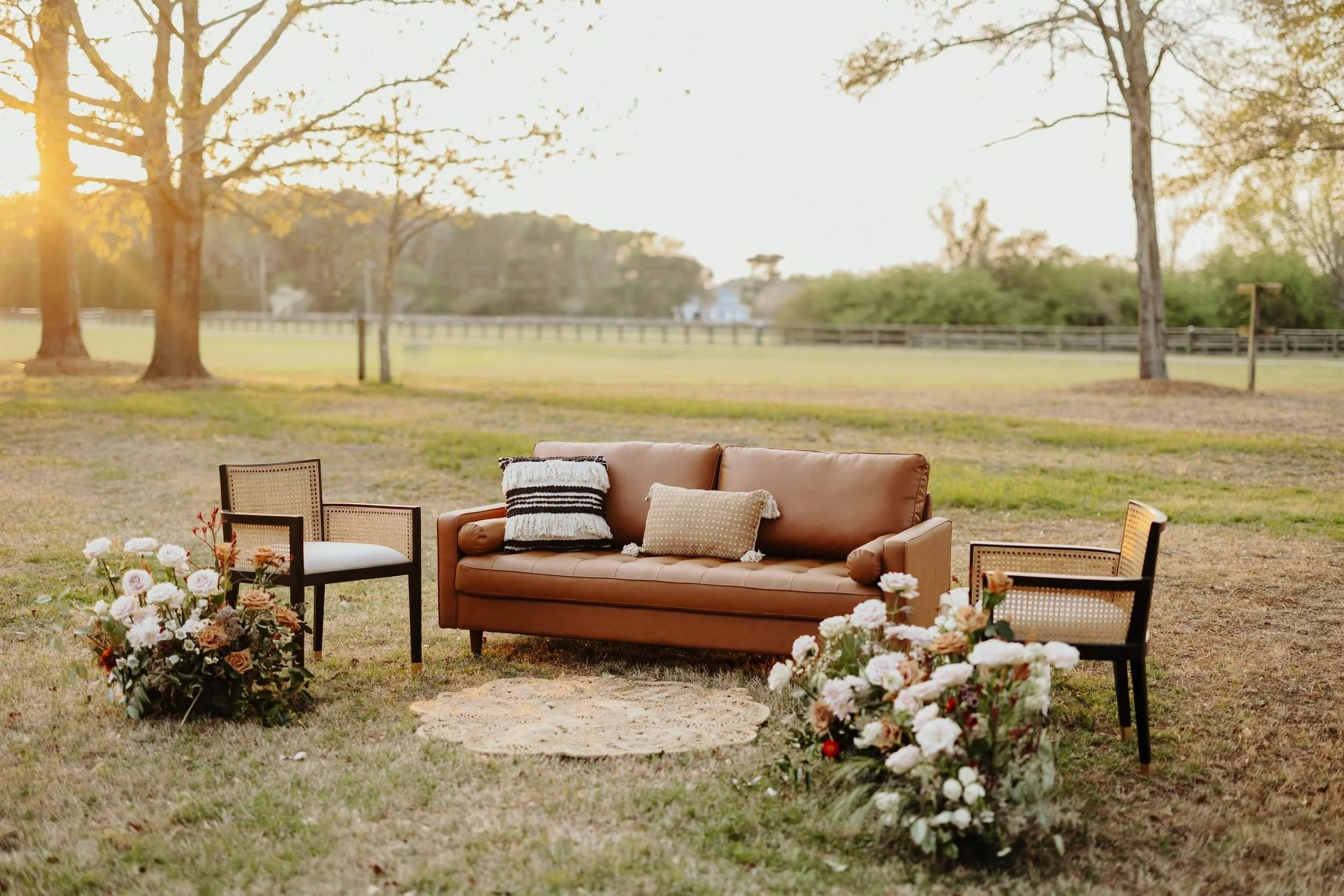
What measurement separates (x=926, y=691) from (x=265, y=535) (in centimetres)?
319

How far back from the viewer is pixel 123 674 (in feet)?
14.4

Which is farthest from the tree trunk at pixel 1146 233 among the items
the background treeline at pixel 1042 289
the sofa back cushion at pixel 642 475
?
the background treeline at pixel 1042 289

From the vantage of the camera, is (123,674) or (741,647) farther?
(741,647)

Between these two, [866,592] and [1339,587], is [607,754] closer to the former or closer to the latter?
[866,592]

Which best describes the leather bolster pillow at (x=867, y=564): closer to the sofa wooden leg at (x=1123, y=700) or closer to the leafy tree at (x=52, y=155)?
the sofa wooden leg at (x=1123, y=700)

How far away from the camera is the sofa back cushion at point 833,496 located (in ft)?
17.2

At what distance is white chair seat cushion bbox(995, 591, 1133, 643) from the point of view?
13.5 feet

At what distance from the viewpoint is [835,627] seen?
3.76m

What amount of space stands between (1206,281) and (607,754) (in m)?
40.4

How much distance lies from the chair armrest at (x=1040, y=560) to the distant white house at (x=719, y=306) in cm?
5216

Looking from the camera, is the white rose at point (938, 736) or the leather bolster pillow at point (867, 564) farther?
the leather bolster pillow at point (867, 564)

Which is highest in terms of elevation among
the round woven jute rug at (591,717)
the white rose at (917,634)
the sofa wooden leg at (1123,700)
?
the white rose at (917,634)

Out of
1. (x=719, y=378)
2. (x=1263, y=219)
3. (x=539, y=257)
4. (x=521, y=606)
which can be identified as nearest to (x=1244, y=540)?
(x=521, y=606)

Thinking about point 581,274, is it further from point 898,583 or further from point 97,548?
point 898,583
